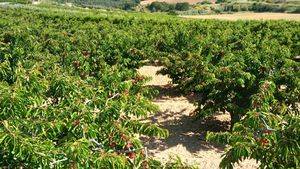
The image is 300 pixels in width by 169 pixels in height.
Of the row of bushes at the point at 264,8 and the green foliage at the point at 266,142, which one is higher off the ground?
the green foliage at the point at 266,142

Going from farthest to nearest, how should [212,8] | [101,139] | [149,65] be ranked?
[212,8]
[149,65]
[101,139]

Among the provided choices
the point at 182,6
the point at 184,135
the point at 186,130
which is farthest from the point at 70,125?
the point at 182,6

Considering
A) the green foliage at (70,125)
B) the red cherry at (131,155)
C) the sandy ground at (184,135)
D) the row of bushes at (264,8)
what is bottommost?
the sandy ground at (184,135)

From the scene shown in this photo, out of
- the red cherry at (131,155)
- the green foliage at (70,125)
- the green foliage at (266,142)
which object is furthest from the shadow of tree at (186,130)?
the red cherry at (131,155)

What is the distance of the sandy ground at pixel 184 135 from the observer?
47.0 ft

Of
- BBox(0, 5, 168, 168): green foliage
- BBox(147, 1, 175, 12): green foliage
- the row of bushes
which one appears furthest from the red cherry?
BBox(147, 1, 175, 12): green foliage

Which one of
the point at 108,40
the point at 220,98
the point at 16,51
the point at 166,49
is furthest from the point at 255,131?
the point at 166,49

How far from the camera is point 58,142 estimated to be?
789 cm

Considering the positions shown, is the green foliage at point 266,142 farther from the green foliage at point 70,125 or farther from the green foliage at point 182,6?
the green foliage at point 182,6

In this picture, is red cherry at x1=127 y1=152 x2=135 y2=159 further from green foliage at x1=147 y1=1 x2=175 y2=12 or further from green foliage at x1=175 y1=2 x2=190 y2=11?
green foliage at x1=147 y1=1 x2=175 y2=12

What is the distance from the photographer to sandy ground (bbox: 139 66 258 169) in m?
14.3

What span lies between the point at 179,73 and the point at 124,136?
13.6 m

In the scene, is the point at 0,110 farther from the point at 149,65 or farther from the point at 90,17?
the point at 90,17

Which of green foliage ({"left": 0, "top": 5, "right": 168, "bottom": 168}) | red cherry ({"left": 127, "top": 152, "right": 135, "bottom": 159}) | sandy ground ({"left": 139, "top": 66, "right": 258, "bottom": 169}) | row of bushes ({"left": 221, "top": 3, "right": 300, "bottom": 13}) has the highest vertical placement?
green foliage ({"left": 0, "top": 5, "right": 168, "bottom": 168})
